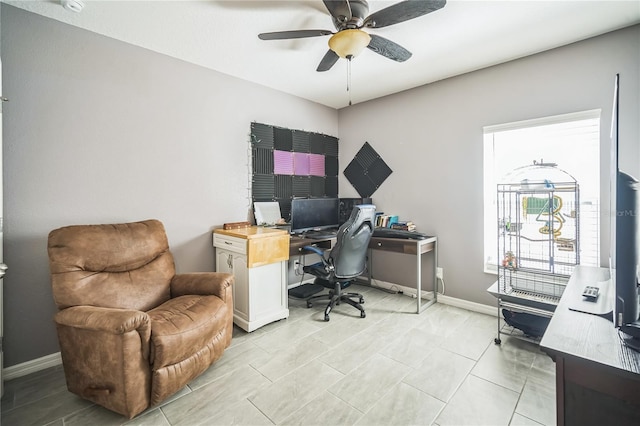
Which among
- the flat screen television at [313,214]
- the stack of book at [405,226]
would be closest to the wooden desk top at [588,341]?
the stack of book at [405,226]

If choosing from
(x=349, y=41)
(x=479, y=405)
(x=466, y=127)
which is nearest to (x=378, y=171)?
(x=466, y=127)

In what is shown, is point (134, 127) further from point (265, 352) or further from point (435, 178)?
point (435, 178)

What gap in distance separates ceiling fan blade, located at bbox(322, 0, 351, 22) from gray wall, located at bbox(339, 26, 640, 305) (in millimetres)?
1892

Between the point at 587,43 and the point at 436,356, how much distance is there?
2.91 meters

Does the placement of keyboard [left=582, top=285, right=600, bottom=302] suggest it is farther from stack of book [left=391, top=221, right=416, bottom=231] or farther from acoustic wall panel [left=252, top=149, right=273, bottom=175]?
acoustic wall panel [left=252, top=149, right=273, bottom=175]

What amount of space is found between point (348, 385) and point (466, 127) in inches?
111

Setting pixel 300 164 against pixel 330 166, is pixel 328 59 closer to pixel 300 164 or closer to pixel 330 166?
pixel 300 164

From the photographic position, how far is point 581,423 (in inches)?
34.2

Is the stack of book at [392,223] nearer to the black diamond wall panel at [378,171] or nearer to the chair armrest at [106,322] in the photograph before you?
the black diamond wall panel at [378,171]

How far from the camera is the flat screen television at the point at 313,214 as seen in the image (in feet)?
11.1

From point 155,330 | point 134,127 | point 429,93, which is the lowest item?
point 155,330

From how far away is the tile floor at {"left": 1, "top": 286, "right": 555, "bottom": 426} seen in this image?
162 centimetres

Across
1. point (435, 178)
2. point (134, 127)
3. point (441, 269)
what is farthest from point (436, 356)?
point (134, 127)

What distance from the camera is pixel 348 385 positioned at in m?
1.89
